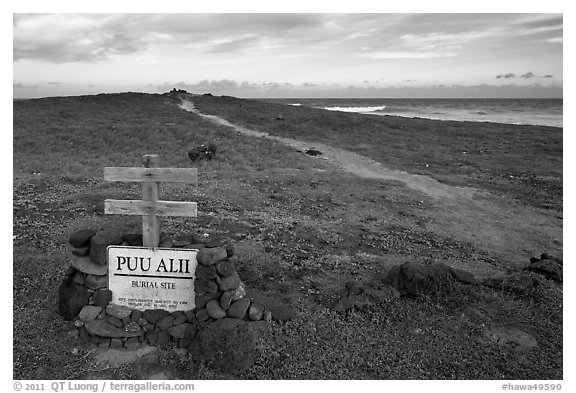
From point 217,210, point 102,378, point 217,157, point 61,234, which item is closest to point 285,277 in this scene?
point 102,378

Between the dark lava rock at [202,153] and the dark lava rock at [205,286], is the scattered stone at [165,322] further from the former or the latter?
the dark lava rock at [202,153]

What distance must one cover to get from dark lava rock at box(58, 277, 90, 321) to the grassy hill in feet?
0.80

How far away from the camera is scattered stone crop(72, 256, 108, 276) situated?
771 centimetres

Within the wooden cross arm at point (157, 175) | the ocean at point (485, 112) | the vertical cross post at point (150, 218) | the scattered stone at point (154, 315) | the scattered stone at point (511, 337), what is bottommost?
the scattered stone at point (511, 337)

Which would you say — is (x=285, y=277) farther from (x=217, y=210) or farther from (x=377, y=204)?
(x=377, y=204)

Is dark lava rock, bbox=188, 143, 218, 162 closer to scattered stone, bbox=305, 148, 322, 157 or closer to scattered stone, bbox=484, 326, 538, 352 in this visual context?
scattered stone, bbox=305, 148, 322, 157

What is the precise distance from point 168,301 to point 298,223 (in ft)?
22.5

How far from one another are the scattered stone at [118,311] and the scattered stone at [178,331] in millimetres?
820

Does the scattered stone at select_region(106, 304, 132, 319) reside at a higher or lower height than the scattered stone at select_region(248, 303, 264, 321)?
higher

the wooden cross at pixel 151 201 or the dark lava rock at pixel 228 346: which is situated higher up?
the wooden cross at pixel 151 201

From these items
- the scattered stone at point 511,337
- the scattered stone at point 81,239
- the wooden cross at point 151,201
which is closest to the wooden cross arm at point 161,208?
the wooden cross at point 151,201

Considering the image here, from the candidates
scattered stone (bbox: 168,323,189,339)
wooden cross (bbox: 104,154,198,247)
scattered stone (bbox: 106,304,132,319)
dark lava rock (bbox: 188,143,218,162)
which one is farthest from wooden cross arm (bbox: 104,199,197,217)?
dark lava rock (bbox: 188,143,218,162)

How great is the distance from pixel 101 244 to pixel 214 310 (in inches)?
90.9

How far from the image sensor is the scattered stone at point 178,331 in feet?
24.4
